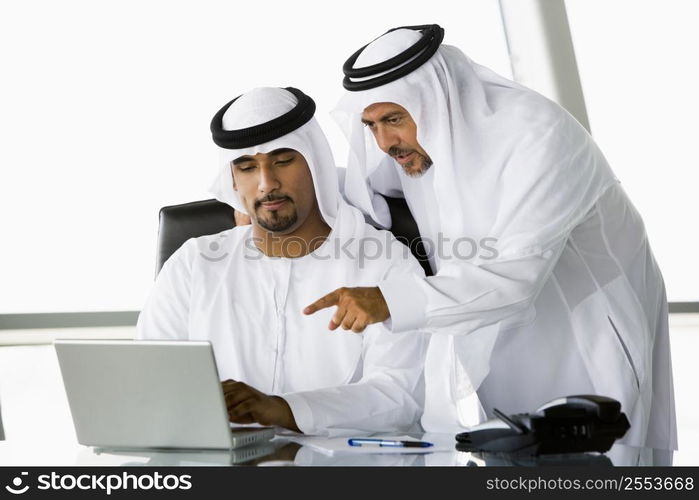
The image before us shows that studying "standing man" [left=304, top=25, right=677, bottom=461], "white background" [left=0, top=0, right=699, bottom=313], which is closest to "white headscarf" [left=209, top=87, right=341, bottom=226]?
"standing man" [left=304, top=25, right=677, bottom=461]

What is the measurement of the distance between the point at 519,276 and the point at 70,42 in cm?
371

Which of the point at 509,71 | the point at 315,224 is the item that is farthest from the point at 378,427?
the point at 509,71

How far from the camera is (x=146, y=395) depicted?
175 centimetres

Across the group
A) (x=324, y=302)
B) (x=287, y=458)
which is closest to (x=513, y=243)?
(x=324, y=302)

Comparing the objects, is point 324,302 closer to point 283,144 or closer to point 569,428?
point 569,428

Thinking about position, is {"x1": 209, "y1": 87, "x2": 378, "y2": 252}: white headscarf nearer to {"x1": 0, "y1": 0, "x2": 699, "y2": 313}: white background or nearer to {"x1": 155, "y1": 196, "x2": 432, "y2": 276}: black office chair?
{"x1": 155, "y1": 196, "x2": 432, "y2": 276}: black office chair

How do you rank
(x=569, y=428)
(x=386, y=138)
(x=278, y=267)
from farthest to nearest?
(x=278, y=267)
(x=386, y=138)
(x=569, y=428)

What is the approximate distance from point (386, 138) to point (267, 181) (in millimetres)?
360

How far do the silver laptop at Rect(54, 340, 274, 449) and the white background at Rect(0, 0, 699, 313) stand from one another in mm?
3348

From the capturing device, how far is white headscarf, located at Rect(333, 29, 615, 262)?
2.32m

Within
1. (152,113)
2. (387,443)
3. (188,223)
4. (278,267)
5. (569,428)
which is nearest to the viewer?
(569,428)

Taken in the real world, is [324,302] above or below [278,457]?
above

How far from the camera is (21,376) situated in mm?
5438

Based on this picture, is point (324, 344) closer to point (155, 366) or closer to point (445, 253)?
point (445, 253)
